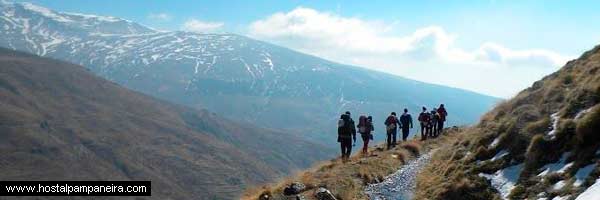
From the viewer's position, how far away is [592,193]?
11031mm

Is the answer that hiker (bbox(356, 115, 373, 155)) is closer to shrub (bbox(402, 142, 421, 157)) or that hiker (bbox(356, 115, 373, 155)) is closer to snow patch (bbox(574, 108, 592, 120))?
shrub (bbox(402, 142, 421, 157))

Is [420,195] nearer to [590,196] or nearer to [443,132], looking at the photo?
[590,196]

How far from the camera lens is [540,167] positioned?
14680 millimetres

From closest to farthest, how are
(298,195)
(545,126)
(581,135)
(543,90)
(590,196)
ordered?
(590,196)
(581,135)
(545,126)
(298,195)
(543,90)

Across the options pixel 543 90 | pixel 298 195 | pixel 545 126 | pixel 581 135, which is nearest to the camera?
pixel 581 135

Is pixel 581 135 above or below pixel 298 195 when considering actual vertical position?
above

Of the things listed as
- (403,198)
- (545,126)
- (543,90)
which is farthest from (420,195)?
(543,90)

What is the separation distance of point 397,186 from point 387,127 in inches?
558

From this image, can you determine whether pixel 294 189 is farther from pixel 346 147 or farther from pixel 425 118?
pixel 425 118

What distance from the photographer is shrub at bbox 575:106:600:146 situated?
45.1 ft

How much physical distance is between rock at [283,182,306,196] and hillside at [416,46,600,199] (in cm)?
389

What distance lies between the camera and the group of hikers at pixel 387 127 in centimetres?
2948

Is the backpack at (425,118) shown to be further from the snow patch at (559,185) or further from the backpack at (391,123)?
the snow patch at (559,185)

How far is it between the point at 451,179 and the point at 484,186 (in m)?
1.66
